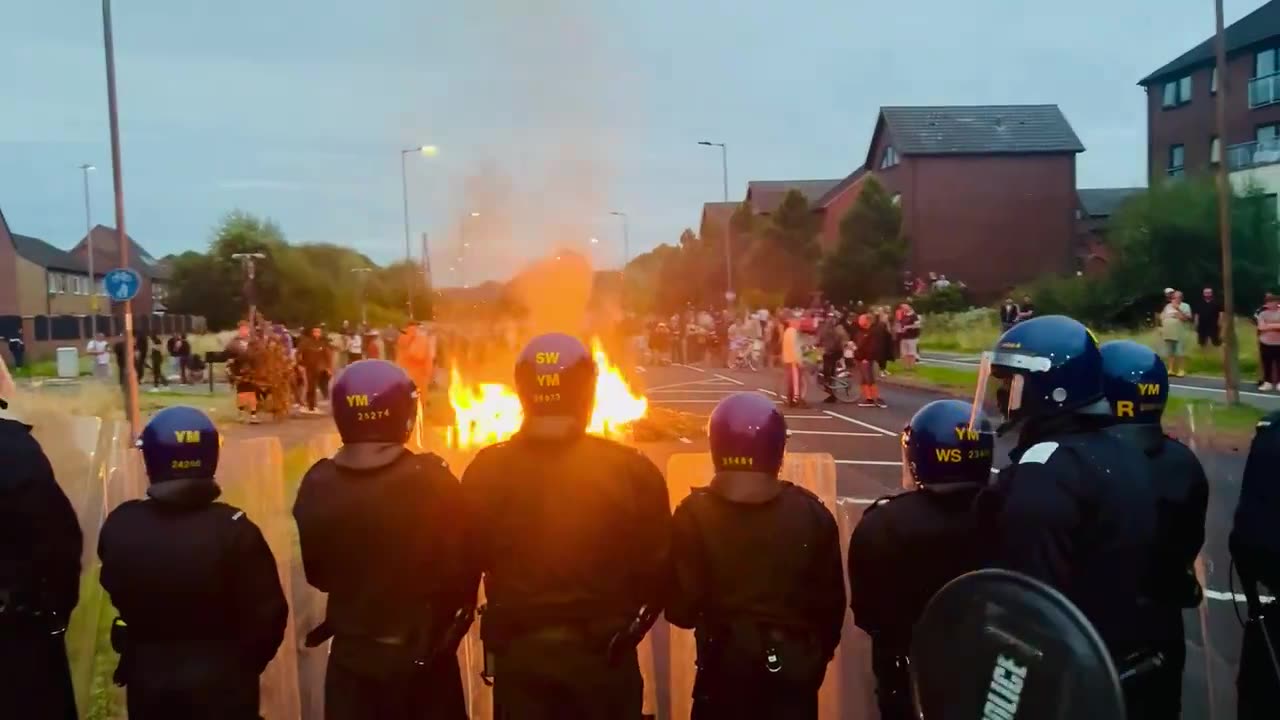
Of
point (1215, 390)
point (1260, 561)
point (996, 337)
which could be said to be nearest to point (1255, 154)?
point (996, 337)

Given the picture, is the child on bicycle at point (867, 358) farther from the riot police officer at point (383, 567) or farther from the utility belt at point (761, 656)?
the riot police officer at point (383, 567)

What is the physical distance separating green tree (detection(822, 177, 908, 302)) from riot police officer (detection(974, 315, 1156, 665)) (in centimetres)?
4519

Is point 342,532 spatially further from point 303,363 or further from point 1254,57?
point 1254,57

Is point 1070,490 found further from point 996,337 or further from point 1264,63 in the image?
point 1264,63

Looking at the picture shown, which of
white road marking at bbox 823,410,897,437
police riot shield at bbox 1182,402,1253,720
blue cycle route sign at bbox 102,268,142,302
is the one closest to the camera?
police riot shield at bbox 1182,402,1253,720

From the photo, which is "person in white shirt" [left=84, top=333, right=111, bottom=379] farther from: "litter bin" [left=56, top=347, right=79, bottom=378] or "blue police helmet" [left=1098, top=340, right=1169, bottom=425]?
"blue police helmet" [left=1098, top=340, right=1169, bottom=425]

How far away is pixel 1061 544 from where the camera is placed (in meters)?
2.55

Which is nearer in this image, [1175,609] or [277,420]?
[1175,609]

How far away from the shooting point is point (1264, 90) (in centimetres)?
4191

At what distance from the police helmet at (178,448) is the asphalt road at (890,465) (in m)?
2.28

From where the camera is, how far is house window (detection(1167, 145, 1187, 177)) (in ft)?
154

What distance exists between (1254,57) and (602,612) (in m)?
48.0

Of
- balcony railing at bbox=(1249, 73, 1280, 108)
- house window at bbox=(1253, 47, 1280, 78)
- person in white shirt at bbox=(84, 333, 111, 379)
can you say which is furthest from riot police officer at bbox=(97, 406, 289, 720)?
house window at bbox=(1253, 47, 1280, 78)

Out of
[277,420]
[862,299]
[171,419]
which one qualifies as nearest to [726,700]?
[171,419]
